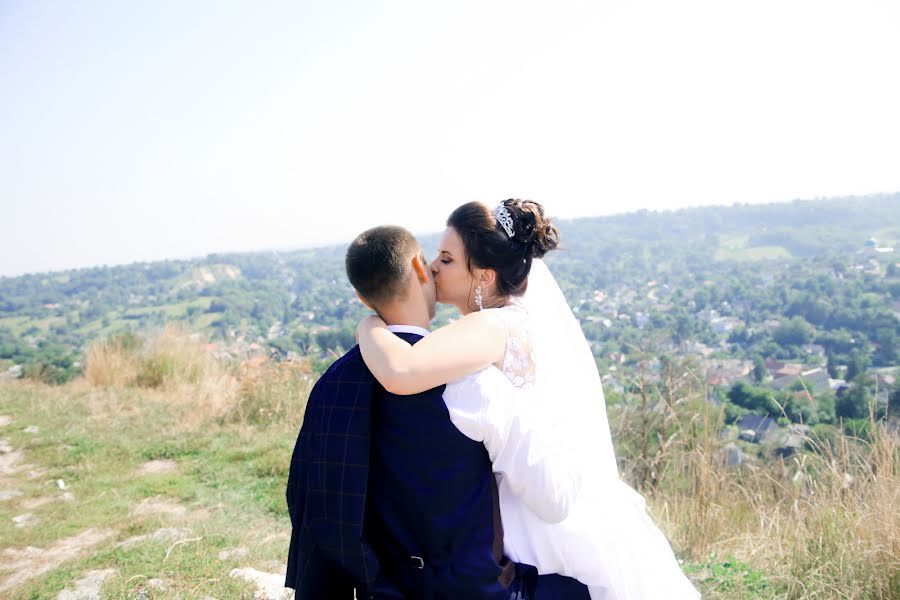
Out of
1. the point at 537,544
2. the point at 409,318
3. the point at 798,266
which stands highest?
the point at 409,318

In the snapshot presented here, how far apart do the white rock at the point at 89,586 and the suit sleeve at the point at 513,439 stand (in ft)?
8.89

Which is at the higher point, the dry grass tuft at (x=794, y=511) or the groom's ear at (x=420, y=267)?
the groom's ear at (x=420, y=267)

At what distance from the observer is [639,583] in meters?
2.16

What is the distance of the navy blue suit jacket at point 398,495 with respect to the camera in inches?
72.4

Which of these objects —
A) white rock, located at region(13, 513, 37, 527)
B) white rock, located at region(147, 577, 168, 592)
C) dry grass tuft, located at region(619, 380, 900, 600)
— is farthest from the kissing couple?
white rock, located at region(13, 513, 37, 527)

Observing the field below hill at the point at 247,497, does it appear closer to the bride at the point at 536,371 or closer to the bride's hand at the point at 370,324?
the bride at the point at 536,371

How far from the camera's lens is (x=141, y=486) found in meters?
5.31

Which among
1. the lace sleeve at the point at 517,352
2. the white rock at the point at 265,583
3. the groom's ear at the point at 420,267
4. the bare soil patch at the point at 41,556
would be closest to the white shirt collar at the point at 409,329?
the groom's ear at the point at 420,267

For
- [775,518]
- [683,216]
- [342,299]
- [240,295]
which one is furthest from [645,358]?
[683,216]

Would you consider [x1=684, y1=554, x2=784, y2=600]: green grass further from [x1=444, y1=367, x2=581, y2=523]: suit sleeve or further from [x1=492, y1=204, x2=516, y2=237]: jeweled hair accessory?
[x1=492, y1=204, x2=516, y2=237]: jeweled hair accessory

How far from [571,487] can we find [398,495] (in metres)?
0.55

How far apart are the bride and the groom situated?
10 cm

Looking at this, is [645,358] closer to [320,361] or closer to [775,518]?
[775,518]

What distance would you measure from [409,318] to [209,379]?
686 centimetres
